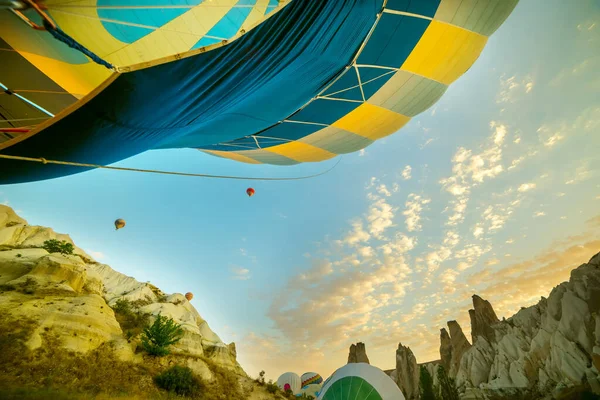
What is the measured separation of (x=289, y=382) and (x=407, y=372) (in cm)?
5571

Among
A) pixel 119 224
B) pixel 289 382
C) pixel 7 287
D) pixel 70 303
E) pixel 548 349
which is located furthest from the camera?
pixel 548 349

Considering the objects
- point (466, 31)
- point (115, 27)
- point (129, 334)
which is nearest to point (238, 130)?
point (115, 27)

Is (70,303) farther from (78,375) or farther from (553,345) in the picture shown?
(553,345)

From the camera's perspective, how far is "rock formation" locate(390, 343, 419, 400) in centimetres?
6725

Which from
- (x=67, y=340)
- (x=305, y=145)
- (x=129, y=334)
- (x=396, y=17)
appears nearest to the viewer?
(x=396, y=17)

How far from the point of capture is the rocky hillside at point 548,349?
3162 centimetres

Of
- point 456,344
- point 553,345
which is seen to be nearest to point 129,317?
point 553,345

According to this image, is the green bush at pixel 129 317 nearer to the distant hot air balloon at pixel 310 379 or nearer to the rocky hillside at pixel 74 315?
the rocky hillside at pixel 74 315

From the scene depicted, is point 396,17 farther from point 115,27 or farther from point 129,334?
point 129,334

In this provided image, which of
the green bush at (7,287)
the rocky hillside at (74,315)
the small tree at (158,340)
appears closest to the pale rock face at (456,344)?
the rocky hillside at (74,315)

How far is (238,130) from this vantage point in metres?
5.92

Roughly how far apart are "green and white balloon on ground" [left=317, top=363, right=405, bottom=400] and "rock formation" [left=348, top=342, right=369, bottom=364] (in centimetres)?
8320

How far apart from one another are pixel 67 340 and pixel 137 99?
1157 cm

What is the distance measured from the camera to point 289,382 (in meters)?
34.2
